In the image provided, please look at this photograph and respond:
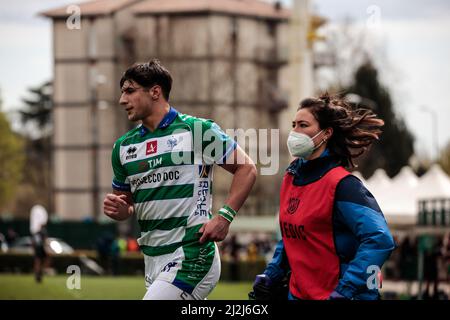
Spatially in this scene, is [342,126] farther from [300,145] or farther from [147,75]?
[147,75]

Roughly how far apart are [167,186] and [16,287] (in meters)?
21.9

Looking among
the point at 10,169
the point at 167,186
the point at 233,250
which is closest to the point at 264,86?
the point at 10,169

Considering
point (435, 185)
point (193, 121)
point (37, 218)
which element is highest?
point (193, 121)

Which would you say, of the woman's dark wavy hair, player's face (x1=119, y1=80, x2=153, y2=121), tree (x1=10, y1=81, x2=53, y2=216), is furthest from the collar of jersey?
tree (x1=10, y1=81, x2=53, y2=216)

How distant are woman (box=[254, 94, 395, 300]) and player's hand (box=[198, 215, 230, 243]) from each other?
0.38 meters

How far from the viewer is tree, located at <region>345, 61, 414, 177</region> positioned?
285 feet

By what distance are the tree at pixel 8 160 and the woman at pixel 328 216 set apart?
97597 mm

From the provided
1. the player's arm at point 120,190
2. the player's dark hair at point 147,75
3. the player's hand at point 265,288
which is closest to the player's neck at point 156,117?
the player's dark hair at point 147,75

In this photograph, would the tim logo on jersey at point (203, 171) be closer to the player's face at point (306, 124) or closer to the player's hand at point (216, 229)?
the player's hand at point (216, 229)

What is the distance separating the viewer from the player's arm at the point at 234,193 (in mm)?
7941

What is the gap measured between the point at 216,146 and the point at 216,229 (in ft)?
2.10

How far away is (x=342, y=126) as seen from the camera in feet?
26.3

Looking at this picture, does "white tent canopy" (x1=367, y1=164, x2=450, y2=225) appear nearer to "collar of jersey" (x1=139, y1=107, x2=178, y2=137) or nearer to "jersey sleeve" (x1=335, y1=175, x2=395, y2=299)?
"collar of jersey" (x1=139, y1=107, x2=178, y2=137)

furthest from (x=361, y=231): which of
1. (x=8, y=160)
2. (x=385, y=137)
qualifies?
(x=8, y=160)
